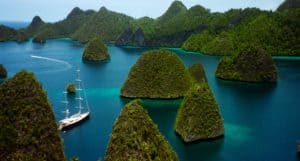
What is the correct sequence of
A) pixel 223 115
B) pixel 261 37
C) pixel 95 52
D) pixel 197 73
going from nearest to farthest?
pixel 223 115 → pixel 197 73 → pixel 95 52 → pixel 261 37

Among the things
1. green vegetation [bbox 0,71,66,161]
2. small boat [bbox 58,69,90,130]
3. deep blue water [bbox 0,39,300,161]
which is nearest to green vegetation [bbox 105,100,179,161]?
green vegetation [bbox 0,71,66,161]

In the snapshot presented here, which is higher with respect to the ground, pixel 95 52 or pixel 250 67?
pixel 250 67

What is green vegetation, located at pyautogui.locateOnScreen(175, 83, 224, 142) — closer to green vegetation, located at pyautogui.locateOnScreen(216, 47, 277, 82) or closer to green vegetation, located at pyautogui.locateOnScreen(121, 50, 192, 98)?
green vegetation, located at pyautogui.locateOnScreen(121, 50, 192, 98)

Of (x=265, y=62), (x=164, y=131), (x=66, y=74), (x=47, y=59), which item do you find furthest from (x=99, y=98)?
(x=47, y=59)

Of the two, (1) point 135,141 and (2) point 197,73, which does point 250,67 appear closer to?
(2) point 197,73

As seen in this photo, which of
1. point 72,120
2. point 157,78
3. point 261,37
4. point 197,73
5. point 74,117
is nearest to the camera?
point 72,120

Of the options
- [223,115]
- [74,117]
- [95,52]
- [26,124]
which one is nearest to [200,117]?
[223,115]

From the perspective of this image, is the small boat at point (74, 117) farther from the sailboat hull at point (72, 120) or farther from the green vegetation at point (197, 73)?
the green vegetation at point (197, 73)
